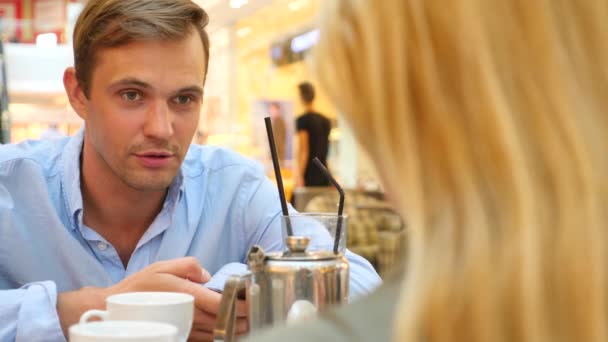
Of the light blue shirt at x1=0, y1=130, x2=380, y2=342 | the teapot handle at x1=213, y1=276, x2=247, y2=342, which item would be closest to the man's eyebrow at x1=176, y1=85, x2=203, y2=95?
the light blue shirt at x1=0, y1=130, x2=380, y2=342

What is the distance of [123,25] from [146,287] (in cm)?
67

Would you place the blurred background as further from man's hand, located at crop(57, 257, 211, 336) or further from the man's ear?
man's hand, located at crop(57, 257, 211, 336)

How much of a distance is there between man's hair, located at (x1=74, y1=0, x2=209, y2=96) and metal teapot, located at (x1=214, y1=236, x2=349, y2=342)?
885mm

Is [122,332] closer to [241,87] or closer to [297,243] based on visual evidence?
[297,243]

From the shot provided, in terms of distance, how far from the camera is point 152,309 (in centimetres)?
103

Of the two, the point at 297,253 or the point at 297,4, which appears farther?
the point at 297,4

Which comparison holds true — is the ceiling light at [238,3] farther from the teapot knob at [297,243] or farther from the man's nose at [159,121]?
the teapot knob at [297,243]

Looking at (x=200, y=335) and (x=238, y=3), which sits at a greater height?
(x=238, y=3)

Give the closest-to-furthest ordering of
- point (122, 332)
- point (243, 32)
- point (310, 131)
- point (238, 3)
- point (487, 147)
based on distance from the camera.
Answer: point (487, 147) → point (122, 332) → point (310, 131) → point (238, 3) → point (243, 32)

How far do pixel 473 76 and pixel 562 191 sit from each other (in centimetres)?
10

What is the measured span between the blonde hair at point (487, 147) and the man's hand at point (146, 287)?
31.7 inches

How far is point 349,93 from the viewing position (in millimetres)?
596

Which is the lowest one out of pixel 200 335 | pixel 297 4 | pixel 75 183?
pixel 200 335

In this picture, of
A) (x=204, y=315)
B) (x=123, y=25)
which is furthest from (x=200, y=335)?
(x=123, y=25)
